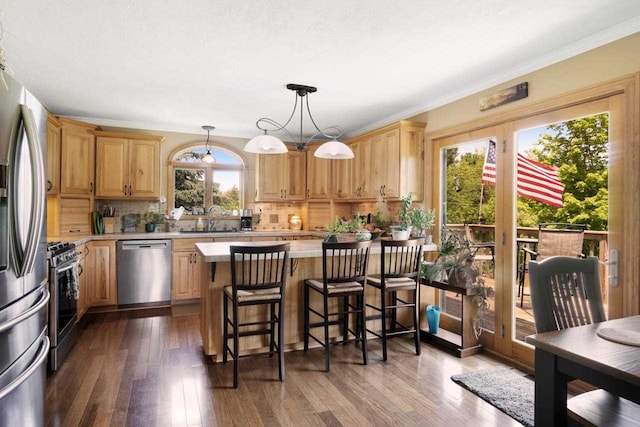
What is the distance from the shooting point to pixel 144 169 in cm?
552

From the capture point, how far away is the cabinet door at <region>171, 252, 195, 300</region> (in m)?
5.35

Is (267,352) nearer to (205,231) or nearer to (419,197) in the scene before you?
(419,197)

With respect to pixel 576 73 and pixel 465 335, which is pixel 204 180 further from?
pixel 576 73

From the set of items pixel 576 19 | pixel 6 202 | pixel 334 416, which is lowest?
pixel 334 416

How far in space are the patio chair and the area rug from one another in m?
0.71

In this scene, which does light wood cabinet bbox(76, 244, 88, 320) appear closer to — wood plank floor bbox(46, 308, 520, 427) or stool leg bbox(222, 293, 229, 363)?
wood plank floor bbox(46, 308, 520, 427)

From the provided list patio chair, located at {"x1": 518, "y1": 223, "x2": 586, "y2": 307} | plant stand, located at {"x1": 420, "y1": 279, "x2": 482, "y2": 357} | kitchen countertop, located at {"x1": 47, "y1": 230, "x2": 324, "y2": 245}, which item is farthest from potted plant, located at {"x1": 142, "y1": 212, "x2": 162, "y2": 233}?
patio chair, located at {"x1": 518, "y1": 223, "x2": 586, "y2": 307}

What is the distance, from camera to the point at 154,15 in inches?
100

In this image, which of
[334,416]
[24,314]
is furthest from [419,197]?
[24,314]

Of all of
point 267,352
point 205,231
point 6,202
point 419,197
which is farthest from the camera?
point 205,231

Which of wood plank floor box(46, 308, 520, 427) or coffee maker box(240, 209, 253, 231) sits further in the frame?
coffee maker box(240, 209, 253, 231)

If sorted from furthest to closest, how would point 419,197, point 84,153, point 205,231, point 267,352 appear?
point 205,231 < point 84,153 < point 419,197 < point 267,352

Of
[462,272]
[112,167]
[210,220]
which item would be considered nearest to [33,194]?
[462,272]

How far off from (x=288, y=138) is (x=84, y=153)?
2966 millimetres
